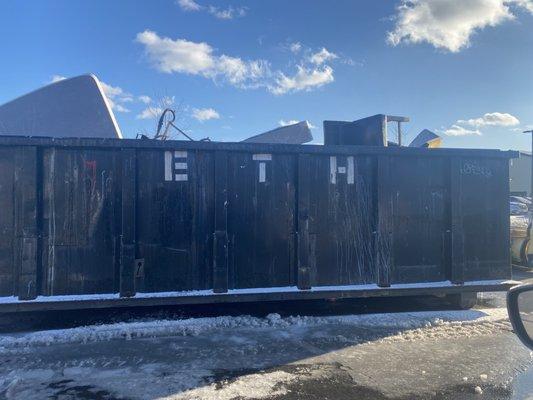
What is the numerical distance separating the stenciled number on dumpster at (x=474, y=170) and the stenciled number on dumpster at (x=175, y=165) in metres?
3.96

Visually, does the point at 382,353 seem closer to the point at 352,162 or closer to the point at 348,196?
the point at 348,196

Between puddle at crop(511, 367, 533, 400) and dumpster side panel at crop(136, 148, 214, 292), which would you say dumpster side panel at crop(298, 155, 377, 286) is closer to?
dumpster side panel at crop(136, 148, 214, 292)

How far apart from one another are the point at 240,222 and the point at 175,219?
83 centimetres

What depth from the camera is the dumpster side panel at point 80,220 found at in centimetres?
495

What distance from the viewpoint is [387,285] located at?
5.68m

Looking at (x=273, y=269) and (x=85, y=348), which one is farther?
(x=273, y=269)

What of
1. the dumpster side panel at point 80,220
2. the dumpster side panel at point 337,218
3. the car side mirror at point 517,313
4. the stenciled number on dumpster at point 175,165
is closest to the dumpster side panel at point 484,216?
the dumpster side panel at point 337,218

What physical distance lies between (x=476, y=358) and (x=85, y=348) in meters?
4.13

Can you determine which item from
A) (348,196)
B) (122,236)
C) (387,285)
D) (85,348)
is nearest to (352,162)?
(348,196)

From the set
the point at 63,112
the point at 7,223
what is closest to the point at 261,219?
the point at 7,223

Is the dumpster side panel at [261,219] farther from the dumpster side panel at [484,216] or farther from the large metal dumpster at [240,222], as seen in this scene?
the dumpster side panel at [484,216]

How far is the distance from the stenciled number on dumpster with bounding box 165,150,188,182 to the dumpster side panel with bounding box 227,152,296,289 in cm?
58

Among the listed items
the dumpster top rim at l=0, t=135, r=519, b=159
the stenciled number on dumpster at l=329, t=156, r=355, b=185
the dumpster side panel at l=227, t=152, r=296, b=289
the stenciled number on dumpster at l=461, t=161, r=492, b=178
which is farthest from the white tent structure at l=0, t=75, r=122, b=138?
the stenciled number on dumpster at l=461, t=161, r=492, b=178

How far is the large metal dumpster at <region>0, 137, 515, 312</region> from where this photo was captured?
493 cm
